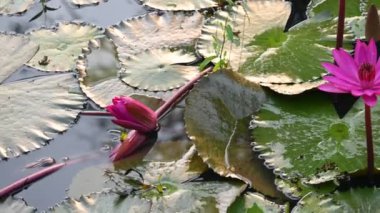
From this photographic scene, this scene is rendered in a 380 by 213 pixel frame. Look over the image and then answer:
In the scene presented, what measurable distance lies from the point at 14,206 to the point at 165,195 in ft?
1.25

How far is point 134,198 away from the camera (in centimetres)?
160

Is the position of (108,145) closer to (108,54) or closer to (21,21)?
(108,54)

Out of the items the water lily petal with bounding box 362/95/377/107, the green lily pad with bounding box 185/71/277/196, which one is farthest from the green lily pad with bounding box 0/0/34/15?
the water lily petal with bounding box 362/95/377/107

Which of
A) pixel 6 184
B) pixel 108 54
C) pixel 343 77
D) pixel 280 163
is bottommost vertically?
pixel 6 184

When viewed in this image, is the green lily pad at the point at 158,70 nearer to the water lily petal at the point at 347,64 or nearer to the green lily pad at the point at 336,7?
the green lily pad at the point at 336,7

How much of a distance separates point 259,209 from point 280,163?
17 centimetres

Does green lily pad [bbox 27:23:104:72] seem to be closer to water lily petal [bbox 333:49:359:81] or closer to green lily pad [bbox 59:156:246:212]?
green lily pad [bbox 59:156:246:212]

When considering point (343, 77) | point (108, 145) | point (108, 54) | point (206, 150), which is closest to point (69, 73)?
point (108, 54)

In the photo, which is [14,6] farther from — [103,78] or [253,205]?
[253,205]

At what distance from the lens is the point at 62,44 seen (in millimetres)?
2236

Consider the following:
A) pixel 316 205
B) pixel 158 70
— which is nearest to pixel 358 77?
pixel 316 205

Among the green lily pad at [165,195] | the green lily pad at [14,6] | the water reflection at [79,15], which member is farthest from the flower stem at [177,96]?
the green lily pad at [14,6]

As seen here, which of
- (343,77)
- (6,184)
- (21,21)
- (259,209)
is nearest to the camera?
(343,77)

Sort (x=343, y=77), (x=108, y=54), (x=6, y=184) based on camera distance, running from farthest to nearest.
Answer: (x=108, y=54) → (x=6, y=184) → (x=343, y=77)
